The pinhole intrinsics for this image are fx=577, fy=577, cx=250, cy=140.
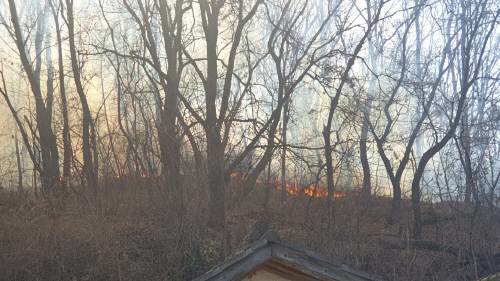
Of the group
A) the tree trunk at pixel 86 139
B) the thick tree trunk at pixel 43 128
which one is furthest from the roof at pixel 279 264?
the thick tree trunk at pixel 43 128

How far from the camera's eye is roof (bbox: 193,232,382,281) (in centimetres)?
420

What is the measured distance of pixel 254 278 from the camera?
443 centimetres

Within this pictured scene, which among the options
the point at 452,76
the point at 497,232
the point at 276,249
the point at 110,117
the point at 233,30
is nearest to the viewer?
the point at 276,249

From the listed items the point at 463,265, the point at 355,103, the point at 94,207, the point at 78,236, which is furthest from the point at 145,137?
the point at 463,265

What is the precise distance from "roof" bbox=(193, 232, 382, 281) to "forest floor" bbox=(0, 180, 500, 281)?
4639mm

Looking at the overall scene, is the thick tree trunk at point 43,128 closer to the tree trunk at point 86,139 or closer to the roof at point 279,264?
the tree trunk at point 86,139

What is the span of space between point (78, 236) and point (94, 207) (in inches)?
60.1

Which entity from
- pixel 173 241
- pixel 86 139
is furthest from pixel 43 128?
pixel 173 241

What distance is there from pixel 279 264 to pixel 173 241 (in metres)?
6.32

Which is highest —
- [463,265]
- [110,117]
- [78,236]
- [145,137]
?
[110,117]

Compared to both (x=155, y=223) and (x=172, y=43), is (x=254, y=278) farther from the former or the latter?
(x=172, y=43)

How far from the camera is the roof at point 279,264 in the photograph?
420 cm

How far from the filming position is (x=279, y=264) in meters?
4.36

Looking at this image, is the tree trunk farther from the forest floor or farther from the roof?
the roof
